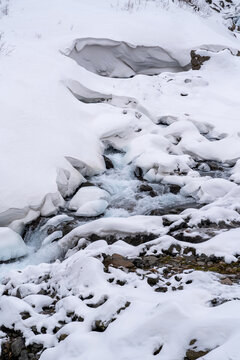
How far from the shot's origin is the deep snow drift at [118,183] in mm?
2426

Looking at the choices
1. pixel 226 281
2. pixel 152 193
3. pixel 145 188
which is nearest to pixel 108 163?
pixel 145 188

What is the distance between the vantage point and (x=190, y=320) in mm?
2086

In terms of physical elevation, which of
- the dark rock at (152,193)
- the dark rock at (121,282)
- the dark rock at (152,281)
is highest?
the dark rock at (152,281)

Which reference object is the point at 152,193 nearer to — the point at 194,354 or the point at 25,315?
the point at 25,315

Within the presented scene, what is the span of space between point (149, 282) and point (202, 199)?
280 cm

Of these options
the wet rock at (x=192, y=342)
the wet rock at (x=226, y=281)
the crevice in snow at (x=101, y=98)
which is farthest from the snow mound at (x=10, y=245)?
the crevice in snow at (x=101, y=98)

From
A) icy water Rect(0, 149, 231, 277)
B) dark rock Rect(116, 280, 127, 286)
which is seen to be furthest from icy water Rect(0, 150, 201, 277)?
dark rock Rect(116, 280, 127, 286)

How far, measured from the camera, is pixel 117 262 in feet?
11.1

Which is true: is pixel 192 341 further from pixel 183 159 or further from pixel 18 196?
pixel 183 159

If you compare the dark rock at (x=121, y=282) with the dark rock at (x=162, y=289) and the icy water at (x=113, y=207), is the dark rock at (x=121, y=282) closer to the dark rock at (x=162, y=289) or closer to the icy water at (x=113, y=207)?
the dark rock at (x=162, y=289)

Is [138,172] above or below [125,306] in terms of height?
below

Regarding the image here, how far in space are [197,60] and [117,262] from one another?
8938 mm

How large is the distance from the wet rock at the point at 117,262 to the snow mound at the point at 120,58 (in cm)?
800

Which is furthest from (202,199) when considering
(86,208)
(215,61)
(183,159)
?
(215,61)
